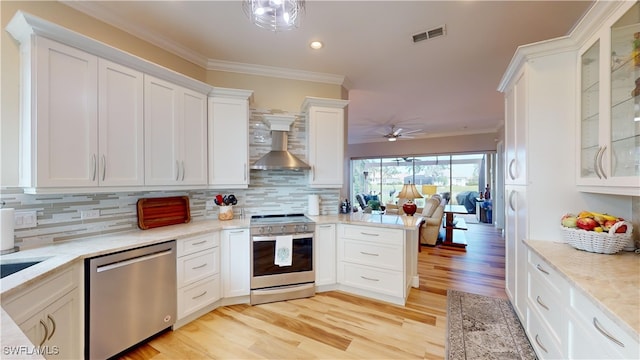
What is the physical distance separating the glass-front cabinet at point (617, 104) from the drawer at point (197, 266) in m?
3.18

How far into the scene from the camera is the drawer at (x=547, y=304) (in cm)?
144

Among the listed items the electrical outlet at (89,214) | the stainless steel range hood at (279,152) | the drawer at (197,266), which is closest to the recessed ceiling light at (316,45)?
the stainless steel range hood at (279,152)

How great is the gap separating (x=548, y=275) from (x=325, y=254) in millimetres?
1993

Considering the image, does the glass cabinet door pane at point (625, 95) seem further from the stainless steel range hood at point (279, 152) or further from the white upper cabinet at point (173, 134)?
the white upper cabinet at point (173, 134)

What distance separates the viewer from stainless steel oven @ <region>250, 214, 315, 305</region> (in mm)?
2701

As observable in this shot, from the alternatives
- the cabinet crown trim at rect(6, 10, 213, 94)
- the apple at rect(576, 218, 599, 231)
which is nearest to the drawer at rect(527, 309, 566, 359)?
the apple at rect(576, 218, 599, 231)

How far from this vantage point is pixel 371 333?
2219 mm

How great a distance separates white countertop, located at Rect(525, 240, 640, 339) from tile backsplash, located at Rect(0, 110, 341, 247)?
232 centimetres

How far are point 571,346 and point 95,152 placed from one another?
3344mm

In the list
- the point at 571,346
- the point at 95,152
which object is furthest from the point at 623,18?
the point at 95,152

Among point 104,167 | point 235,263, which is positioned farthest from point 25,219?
point 235,263

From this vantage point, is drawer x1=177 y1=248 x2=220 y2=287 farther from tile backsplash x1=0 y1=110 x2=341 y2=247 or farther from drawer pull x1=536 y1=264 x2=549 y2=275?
drawer pull x1=536 y1=264 x2=549 y2=275

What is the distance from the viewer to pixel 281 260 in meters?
2.74

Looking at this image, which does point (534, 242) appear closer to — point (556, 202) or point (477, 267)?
point (556, 202)
